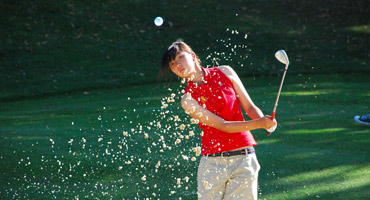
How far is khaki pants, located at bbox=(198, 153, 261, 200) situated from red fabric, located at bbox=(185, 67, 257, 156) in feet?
0.24

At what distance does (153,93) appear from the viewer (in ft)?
33.3

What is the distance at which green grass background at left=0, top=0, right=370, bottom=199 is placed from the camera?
4.67 m

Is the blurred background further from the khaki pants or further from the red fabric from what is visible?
the khaki pants

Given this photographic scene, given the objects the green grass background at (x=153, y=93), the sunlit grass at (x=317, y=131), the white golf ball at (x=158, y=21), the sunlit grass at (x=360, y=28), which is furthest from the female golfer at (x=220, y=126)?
the sunlit grass at (x=360, y=28)

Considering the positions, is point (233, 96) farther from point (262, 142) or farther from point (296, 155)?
point (262, 142)

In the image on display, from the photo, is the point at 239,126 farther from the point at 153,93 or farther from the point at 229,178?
the point at 153,93

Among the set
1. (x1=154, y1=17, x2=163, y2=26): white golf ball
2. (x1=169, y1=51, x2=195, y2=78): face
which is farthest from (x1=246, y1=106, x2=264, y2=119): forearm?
(x1=154, y1=17, x2=163, y2=26): white golf ball

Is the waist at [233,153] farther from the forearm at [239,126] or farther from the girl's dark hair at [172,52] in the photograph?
the girl's dark hair at [172,52]

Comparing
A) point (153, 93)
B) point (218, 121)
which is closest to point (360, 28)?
point (153, 93)

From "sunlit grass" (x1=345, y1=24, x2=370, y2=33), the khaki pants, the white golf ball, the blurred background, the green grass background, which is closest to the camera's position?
the khaki pants

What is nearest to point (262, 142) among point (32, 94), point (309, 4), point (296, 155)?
point (296, 155)

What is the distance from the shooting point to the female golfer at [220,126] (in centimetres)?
283

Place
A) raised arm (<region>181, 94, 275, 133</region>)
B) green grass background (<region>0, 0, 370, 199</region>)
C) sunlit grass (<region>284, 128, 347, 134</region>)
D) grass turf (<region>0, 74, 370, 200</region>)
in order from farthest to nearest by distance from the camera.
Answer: sunlit grass (<region>284, 128, 347, 134</region>), green grass background (<region>0, 0, 370, 199</region>), grass turf (<region>0, 74, 370, 200</region>), raised arm (<region>181, 94, 275, 133</region>)

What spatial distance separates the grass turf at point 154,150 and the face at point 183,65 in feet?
2.47
